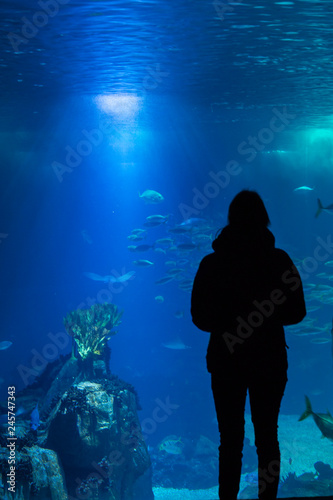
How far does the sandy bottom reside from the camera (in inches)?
493

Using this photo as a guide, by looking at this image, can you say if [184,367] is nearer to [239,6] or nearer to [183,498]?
[183,498]

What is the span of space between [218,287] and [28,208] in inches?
1085

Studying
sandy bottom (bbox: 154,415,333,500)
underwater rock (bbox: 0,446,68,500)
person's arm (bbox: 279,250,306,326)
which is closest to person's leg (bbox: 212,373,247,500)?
person's arm (bbox: 279,250,306,326)

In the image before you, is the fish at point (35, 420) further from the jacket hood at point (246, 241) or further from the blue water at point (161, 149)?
the blue water at point (161, 149)

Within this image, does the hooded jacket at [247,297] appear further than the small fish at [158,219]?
No

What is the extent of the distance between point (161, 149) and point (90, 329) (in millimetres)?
19321

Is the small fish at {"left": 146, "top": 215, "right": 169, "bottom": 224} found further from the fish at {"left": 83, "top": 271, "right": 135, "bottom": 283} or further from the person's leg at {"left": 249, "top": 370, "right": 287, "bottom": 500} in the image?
the person's leg at {"left": 249, "top": 370, "right": 287, "bottom": 500}

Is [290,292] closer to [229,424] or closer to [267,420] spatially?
[267,420]

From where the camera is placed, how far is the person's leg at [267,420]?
230 cm

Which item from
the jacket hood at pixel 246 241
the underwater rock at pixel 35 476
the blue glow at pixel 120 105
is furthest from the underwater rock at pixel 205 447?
the blue glow at pixel 120 105

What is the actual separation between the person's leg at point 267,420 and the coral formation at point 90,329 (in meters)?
8.74

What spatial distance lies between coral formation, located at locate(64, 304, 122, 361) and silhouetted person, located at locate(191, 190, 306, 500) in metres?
8.68

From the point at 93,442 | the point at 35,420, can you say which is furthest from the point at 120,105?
the point at 93,442

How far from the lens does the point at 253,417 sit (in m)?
2.41
